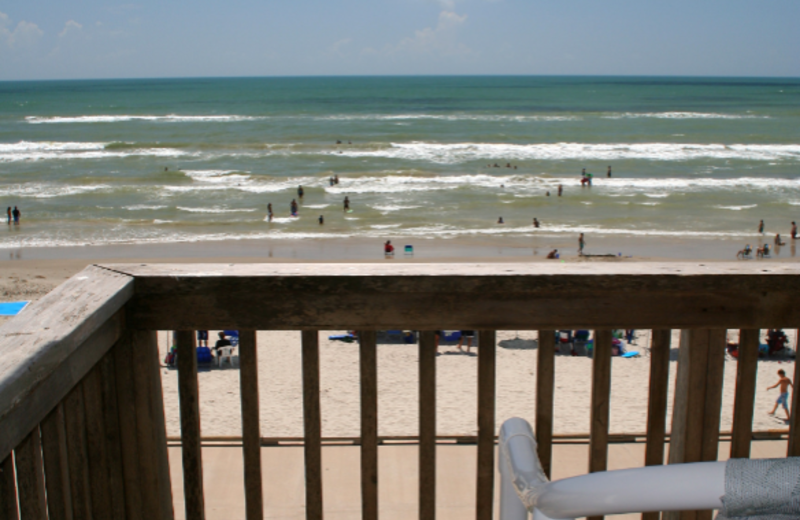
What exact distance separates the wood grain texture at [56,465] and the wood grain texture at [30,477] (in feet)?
0.18

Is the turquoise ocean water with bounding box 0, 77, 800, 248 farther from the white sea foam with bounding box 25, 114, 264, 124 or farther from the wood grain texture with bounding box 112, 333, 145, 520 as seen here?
the wood grain texture with bounding box 112, 333, 145, 520

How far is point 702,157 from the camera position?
4234 centimetres

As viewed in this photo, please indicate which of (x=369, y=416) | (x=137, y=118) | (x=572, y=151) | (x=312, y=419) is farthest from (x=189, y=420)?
(x=137, y=118)

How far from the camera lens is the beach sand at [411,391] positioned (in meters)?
9.62

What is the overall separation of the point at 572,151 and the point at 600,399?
45449 millimetres

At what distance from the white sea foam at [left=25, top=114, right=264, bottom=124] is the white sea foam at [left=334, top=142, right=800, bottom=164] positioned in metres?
26.9

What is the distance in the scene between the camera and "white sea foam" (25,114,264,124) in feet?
221

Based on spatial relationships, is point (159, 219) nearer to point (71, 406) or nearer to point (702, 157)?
point (71, 406)

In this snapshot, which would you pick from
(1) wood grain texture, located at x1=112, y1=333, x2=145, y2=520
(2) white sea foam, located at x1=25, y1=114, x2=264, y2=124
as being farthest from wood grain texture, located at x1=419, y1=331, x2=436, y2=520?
(2) white sea foam, located at x1=25, y1=114, x2=264, y2=124

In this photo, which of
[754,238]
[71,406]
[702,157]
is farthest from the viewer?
[702,157]

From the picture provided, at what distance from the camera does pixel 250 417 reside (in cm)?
150

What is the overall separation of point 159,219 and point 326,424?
18.6 metres

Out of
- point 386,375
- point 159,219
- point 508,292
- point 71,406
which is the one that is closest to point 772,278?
point 508,292

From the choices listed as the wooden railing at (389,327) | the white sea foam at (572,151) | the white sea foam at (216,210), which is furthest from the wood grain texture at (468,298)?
the white sea foam at (572,151)
